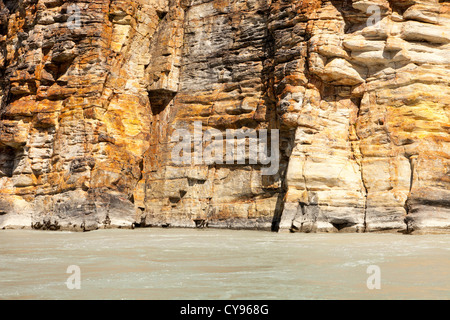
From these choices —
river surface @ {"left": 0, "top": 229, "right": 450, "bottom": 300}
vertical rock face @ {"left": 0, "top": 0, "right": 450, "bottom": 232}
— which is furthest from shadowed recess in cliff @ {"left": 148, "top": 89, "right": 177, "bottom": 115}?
river surface @ {"left": 0, "top": 229, "right": 450, "bottom": 300}

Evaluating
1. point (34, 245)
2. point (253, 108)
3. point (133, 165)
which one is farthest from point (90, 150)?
point (34, 245)

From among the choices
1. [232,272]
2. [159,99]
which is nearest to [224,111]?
[159,99]

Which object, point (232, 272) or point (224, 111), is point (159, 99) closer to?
point (224, 111)

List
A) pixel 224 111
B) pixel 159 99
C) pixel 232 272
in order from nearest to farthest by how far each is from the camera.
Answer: pixel 232 272 < pixel 224 111 < pixel 159 99

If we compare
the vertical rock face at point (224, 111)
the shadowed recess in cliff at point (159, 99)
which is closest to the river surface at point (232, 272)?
the vertical rock face at point (224, 111)

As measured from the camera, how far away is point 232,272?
736cm

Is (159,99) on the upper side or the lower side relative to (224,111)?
upper

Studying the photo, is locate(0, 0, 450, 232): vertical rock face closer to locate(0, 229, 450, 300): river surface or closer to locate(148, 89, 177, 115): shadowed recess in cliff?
locate(148, 89, 177, 115): shadowed recess in cliff

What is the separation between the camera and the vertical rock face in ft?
54.5

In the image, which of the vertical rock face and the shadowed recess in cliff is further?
the shadowed recess in cliff

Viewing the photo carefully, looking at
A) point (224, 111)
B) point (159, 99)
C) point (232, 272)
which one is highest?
point (159, 99)

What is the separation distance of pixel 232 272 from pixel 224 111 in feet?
47.1

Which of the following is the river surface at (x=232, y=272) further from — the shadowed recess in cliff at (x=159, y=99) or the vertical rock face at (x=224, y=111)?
the shadowed recess in cliff at (x=159, y=99)

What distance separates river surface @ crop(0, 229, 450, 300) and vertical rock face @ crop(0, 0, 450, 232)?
18.8 feet
